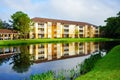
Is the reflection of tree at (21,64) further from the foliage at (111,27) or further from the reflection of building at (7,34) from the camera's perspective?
the foliage at (111,27)

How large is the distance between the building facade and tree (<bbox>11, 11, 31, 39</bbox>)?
8.07m

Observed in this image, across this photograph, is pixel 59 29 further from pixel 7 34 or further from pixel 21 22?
pixel 7 34

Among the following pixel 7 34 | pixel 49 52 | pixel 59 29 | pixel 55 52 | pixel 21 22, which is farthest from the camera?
pixel 59 29

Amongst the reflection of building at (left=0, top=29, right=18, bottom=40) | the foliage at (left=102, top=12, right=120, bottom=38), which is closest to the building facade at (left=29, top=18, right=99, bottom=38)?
the reflection of building at (left=0, top=29, right=18, bottom=40)

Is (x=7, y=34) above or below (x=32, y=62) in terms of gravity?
above

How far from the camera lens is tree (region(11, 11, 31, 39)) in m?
95.9

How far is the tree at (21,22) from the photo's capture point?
95.9 metres

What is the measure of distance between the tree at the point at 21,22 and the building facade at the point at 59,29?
807 centimetres

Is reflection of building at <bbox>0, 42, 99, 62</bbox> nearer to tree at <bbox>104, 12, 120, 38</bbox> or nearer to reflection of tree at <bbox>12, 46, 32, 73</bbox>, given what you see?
reflection of tree at <bbox>12, 46, 32, 73</bbox>

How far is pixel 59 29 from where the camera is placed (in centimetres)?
12569

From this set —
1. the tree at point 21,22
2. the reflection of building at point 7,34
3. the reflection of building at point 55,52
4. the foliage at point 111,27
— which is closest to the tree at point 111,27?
the foliage at point 111,27

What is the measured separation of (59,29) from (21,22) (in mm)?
32906

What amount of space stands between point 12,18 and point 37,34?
16860mm

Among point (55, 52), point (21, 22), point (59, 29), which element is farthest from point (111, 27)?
point (55, 52)
